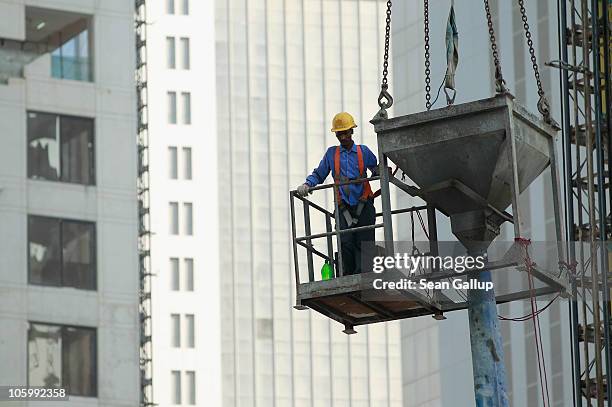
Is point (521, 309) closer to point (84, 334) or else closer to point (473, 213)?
point (84, 334)

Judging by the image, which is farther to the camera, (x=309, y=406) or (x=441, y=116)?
(x=309, y=406)

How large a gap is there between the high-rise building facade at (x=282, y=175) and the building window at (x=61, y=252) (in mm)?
76816

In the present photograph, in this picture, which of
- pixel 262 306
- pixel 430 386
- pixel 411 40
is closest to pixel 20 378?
pixel 430 386

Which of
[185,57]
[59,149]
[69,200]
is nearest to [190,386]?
[185,57]

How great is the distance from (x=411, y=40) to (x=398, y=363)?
3075 cm

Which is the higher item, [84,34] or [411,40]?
[411,40]

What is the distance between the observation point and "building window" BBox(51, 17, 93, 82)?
6097cm

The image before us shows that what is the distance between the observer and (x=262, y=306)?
139625 mm

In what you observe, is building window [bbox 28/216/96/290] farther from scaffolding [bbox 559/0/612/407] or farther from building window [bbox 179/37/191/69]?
building window [bbox 179/37/191/69]

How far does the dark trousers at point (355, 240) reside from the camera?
21434 millimetres

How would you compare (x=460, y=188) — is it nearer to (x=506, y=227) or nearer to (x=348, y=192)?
(x=348, y=192)

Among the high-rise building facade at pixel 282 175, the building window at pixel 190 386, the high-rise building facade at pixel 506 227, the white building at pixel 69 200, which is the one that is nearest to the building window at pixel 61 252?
the white building at pixel 69 200

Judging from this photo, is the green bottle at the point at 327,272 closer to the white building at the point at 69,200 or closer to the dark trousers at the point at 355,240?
the dark trousers at the point at 355,240

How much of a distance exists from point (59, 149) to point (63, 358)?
6.30 meters
